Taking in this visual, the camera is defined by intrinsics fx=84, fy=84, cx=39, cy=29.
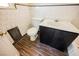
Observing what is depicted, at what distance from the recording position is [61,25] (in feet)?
4.09

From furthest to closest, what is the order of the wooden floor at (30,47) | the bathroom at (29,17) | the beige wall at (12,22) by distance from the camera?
the wooden floor at (30,47), the bathroom at (29,17), the beige wall at (12,22)

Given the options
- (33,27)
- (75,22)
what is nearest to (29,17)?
(33,27)

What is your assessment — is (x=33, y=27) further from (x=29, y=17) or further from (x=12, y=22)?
(x=12, y=22)

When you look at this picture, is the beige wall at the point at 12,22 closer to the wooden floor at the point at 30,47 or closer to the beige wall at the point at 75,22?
the wooden floor at the point at 30,47

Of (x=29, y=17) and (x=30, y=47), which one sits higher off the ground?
(x=29, y=17)

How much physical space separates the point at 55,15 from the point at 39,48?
1.82 feet

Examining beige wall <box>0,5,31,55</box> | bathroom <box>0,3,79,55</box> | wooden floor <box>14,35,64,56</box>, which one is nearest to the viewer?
beige wall <box>0,5,31,55</box>

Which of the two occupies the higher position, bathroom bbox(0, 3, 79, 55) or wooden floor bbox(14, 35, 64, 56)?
bathroom bbox(0, 3, 79, 55)

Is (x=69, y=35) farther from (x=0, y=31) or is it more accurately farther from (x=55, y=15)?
(x=0, y=31)

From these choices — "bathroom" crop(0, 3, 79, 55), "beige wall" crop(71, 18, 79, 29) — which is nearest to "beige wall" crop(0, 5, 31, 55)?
"bathroom" crop(0, 3, 79, 55)

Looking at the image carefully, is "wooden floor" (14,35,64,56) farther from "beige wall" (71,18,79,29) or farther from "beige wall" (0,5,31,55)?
"beige wall" (71,18,79,29)

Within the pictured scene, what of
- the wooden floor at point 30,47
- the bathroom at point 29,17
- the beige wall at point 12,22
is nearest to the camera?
the beige wall at point 12,22

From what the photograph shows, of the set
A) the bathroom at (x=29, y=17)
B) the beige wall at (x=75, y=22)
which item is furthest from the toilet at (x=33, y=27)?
the beige wall at (x=75, y=22)

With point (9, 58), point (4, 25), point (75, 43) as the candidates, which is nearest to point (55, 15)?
point (75, 43)
